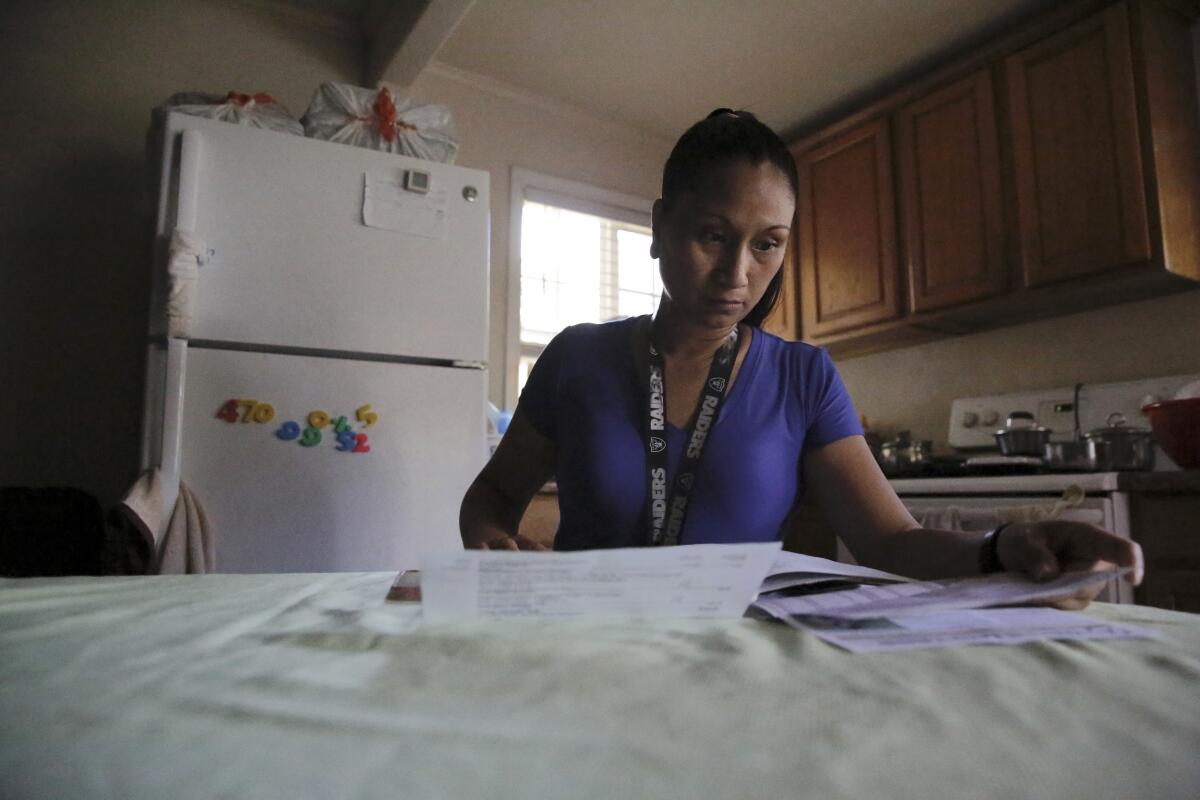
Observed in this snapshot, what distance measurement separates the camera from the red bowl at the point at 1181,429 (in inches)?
64.2

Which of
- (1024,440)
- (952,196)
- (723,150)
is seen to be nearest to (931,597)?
(723,150)

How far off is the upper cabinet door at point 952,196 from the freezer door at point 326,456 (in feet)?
5.23

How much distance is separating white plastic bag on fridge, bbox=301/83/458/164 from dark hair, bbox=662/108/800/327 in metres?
1.19

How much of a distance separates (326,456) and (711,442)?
42.6 inches

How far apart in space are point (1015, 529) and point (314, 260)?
1572 mm

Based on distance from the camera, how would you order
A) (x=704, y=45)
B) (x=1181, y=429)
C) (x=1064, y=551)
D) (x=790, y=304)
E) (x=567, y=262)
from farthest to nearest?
(x=567, y=262) → (x=790, y=304) → (x=704, y=45) → (x=1181, y=429) → (x=1064, y=551)

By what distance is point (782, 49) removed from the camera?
8.62 ft

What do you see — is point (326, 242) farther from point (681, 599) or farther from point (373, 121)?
point (681, 599)

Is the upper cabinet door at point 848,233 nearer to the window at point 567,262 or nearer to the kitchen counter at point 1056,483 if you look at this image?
the window at point 567,262

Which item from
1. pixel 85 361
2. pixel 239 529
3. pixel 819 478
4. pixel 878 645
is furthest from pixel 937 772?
pixel 85 361

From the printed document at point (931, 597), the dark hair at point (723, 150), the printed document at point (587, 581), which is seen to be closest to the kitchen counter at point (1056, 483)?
the dark hair at point (723, 150)

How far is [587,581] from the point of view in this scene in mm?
362

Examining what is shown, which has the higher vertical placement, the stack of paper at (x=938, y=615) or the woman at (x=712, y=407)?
the woman at (x=712, y=407)

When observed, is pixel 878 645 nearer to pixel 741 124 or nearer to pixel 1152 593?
pixel 741 124
